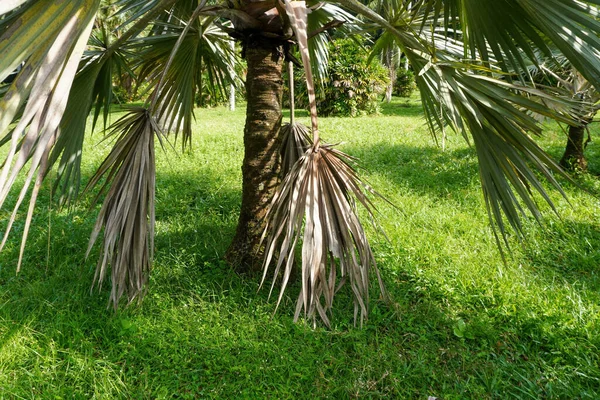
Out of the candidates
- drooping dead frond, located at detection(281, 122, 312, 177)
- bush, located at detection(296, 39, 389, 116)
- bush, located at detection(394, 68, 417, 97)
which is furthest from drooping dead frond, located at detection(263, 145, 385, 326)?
bush, located at detection(394, 68, 417, 97)

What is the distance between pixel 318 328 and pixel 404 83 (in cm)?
1699

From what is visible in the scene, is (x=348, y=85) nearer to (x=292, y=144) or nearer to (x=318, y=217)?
(x=292, y=144)

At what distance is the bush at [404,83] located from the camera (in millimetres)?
18062

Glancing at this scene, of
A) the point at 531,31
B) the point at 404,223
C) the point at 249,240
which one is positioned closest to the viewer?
the point at 531,31

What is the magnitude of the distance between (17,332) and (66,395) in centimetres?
62

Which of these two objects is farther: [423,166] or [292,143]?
[423,166]

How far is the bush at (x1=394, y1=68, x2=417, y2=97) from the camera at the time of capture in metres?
18.1

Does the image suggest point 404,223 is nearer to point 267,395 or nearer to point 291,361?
point 291,361

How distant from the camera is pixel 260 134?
296 cm

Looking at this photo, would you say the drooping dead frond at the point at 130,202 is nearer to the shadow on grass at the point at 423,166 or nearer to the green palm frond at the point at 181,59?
the green palm frond at the point at 181,59

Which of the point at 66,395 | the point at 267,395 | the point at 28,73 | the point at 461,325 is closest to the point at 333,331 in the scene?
the point at 267,395

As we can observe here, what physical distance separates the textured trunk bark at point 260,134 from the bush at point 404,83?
53.2 ft

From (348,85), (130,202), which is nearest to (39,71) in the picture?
(130,202)

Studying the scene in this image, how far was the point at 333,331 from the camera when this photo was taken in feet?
8.75
